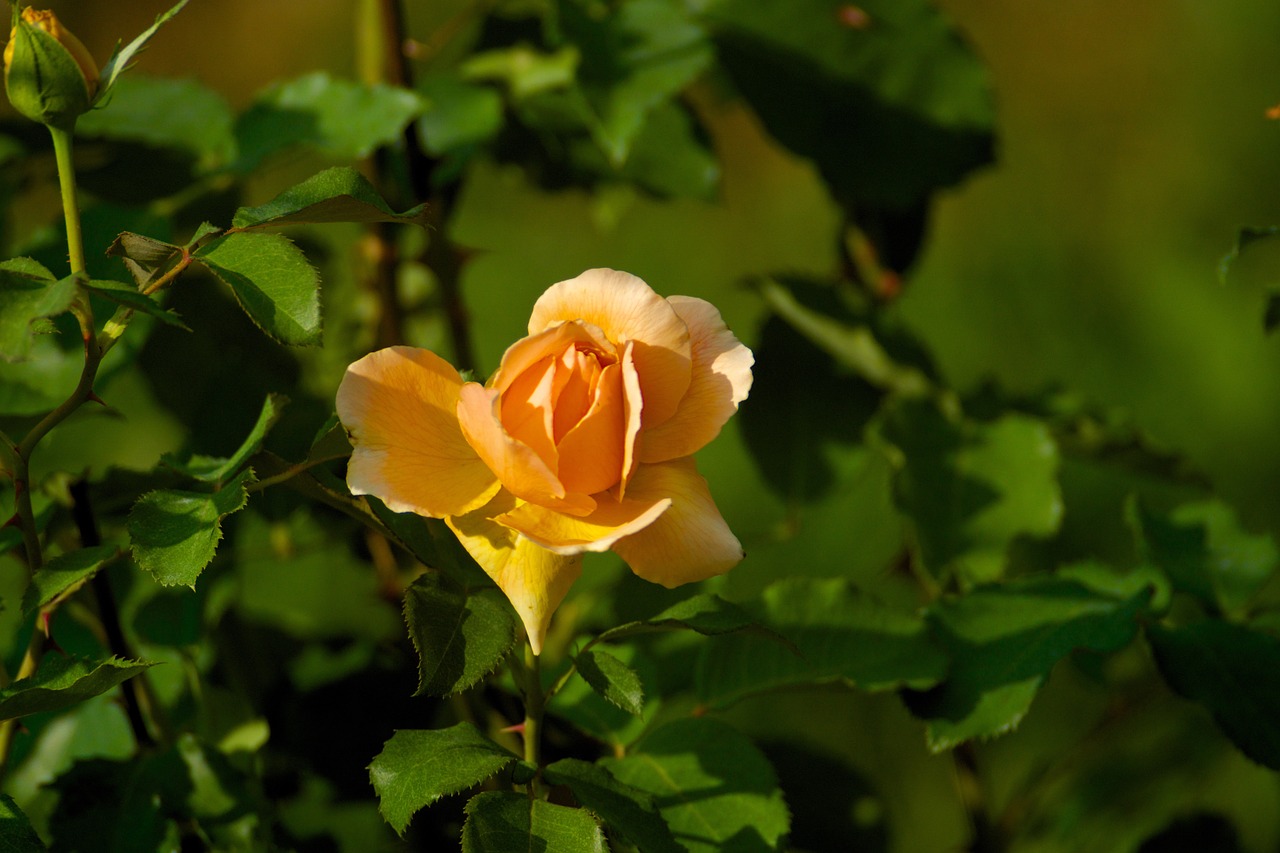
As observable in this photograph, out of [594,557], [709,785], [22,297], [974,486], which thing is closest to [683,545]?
[709,785]

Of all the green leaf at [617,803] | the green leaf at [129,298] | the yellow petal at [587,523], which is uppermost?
the green leaf at [129,298]

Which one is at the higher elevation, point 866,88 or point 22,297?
point 22,297

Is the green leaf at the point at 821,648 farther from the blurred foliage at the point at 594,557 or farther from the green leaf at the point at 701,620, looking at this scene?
the green leaf at the point at 701,620

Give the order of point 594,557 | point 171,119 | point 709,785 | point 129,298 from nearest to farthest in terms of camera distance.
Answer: point 129,298, point 709,785, point 171,119, point 594,557

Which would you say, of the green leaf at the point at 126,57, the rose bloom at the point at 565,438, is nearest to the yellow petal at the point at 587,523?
the rose bloom at the point at 565,438

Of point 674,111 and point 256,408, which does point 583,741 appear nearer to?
point 256,408

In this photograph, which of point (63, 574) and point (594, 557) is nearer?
point (63, 574)

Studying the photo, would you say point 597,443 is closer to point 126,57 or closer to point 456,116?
point 126,57
